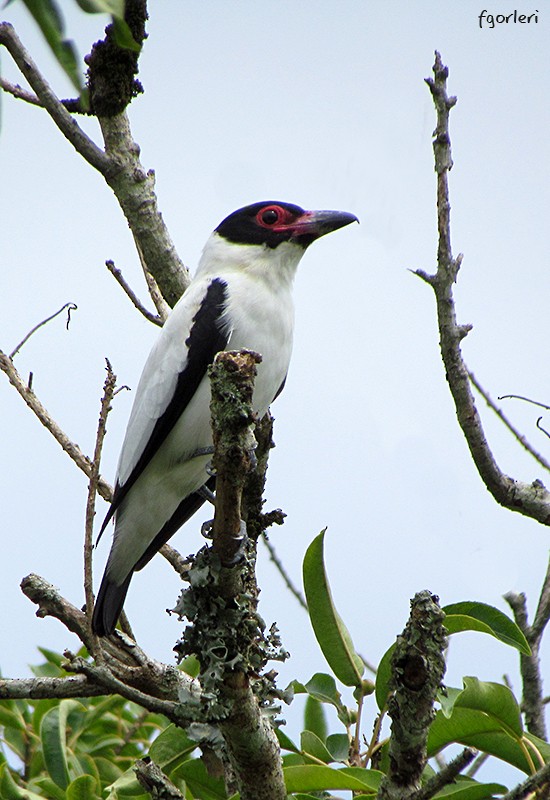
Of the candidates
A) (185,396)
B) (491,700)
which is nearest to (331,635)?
(491,700)

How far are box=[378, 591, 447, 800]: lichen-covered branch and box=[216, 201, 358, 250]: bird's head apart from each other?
331cm

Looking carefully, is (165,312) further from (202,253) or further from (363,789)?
(363,789)

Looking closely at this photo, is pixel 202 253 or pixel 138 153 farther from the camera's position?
pixel 202 253

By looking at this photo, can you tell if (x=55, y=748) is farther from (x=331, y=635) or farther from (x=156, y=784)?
(x=331, y=635)

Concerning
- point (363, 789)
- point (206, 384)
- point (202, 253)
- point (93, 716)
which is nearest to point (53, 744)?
point (93, 716)

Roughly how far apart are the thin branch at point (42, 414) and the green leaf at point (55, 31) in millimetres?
3003

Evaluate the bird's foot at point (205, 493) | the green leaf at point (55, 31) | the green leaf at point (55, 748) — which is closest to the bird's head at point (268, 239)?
the bird's foot at point (205, 493)

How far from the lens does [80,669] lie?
283cm

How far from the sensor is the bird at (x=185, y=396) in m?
4.34

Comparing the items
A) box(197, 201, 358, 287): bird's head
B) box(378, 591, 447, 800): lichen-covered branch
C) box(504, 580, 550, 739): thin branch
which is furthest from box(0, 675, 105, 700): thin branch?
box(197, 201, 358, 287): bird's head

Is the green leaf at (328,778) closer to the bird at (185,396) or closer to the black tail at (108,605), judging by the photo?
the black tail at (108,605)

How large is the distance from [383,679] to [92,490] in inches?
46.2

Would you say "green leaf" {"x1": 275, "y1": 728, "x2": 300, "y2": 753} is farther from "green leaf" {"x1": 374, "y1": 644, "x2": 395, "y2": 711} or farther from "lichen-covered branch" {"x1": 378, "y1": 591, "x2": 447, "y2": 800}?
"lichen-covered branch" {"x1": 378, "y1": 591, "x2": 447, "y2": 800}

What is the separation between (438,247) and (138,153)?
2.07m
